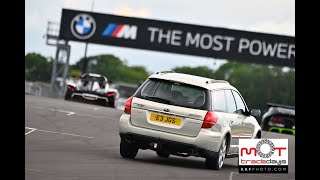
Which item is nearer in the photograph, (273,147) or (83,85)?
(273,147)

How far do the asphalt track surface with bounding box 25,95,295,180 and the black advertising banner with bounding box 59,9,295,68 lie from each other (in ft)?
77.9

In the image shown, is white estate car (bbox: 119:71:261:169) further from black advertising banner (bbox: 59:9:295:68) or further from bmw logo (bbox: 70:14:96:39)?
bmw logo (bbox: 70:14:96:39)

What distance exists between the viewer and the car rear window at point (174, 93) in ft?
49.4

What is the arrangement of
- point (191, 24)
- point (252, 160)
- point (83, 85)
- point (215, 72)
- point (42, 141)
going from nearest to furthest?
point (252, 160) < point (42, 141) < point (83, 85) < point (191, 24) < point (215, 72)

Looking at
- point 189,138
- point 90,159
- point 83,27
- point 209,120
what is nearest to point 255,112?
point 209,120

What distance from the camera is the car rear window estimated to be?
15070mm

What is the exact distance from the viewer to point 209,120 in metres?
15.0

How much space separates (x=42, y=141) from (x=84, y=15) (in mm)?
31480

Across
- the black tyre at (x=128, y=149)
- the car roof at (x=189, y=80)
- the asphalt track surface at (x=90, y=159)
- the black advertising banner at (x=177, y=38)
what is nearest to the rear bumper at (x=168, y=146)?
the asphalt track surface at (x=90, y=159)

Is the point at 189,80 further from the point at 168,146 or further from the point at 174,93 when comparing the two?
the point at 168,146

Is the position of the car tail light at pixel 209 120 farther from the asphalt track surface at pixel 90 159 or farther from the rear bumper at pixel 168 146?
the asphalt track surface at pixel 90 159
